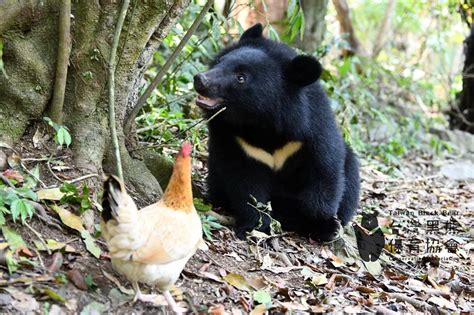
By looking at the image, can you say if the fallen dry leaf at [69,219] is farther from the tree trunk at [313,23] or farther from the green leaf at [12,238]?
the tree trunk at [313,23]

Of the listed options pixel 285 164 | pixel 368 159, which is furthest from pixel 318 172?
pixel 368 159

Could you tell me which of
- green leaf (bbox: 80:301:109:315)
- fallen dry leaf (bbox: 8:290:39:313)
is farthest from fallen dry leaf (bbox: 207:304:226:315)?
fallen dry leaf (bbox: 8:290:39:313)

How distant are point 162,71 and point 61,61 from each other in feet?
2.20

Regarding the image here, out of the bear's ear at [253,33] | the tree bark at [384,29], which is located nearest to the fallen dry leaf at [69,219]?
the bear's ear at [253,33]

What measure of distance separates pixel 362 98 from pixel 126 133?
17.4 feet

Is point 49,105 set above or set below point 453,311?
above

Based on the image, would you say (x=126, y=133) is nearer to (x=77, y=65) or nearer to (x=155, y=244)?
(x=77, y=65)

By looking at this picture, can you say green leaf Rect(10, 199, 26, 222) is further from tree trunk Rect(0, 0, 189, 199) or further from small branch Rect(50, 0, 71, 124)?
small branch Rect(50, 0, 71, 124)

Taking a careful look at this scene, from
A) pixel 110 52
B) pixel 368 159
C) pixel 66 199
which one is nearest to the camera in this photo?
pixel 66 199

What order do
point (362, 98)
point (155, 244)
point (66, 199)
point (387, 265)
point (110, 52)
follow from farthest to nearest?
point (362, 98) < point (387, 265) < point (110, 52) < point (66, 199) < point (155, 244)

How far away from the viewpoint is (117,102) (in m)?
3.87

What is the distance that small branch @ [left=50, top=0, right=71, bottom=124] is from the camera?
340cm

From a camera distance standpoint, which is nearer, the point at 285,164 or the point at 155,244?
the point at 155,244

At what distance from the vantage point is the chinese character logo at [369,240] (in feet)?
14.9
